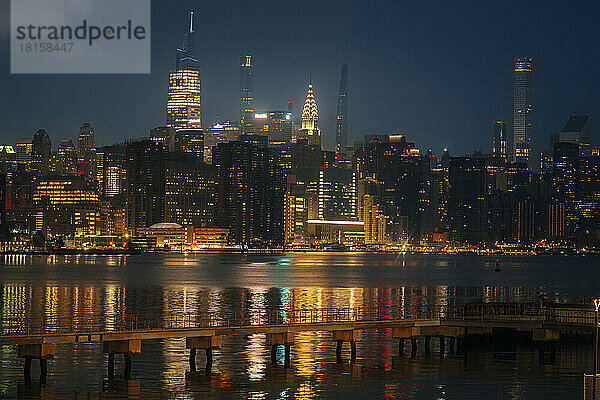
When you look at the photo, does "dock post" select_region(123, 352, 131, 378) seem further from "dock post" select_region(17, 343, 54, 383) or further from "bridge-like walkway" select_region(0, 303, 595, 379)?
"dock post" select_region(17, 343, 54, 383)

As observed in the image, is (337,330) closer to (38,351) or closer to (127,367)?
(127,367)

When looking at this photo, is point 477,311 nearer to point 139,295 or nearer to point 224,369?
point 224,369

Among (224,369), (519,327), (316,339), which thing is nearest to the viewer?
(224,369)

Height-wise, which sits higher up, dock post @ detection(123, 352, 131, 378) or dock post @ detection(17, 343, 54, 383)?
dock post @ detection(17, 343, 54, 383)

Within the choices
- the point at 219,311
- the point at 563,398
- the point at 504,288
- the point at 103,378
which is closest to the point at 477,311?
the point at 563,398

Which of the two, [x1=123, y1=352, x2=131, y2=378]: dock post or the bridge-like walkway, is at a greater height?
the bridge-like walkway

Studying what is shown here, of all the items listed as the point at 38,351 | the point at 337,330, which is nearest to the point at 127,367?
the point at 38,351

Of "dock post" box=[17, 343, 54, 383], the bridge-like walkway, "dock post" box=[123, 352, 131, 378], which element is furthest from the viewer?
"dock post" box=[123, 352, 131, 378]

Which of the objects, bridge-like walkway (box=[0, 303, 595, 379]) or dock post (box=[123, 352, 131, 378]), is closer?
bridge-like walkway (box=[0, 303, 595, 379])

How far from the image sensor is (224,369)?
5350cm

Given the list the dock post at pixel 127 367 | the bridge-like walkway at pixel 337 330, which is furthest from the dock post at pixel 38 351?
the dock post at pixel 127 367

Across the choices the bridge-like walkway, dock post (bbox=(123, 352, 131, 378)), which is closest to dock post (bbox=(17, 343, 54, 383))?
the bridge-like walkway

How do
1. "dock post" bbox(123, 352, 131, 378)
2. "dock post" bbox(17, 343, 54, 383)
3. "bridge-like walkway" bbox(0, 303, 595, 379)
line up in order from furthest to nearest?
"dock post" bbox(123, 352, 131, 378), "bridge-like walkway" bbox(0, 303, 595, 379), "dock post" bbox(17, 343, 54, 383)

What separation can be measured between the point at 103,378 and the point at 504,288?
337 ft
